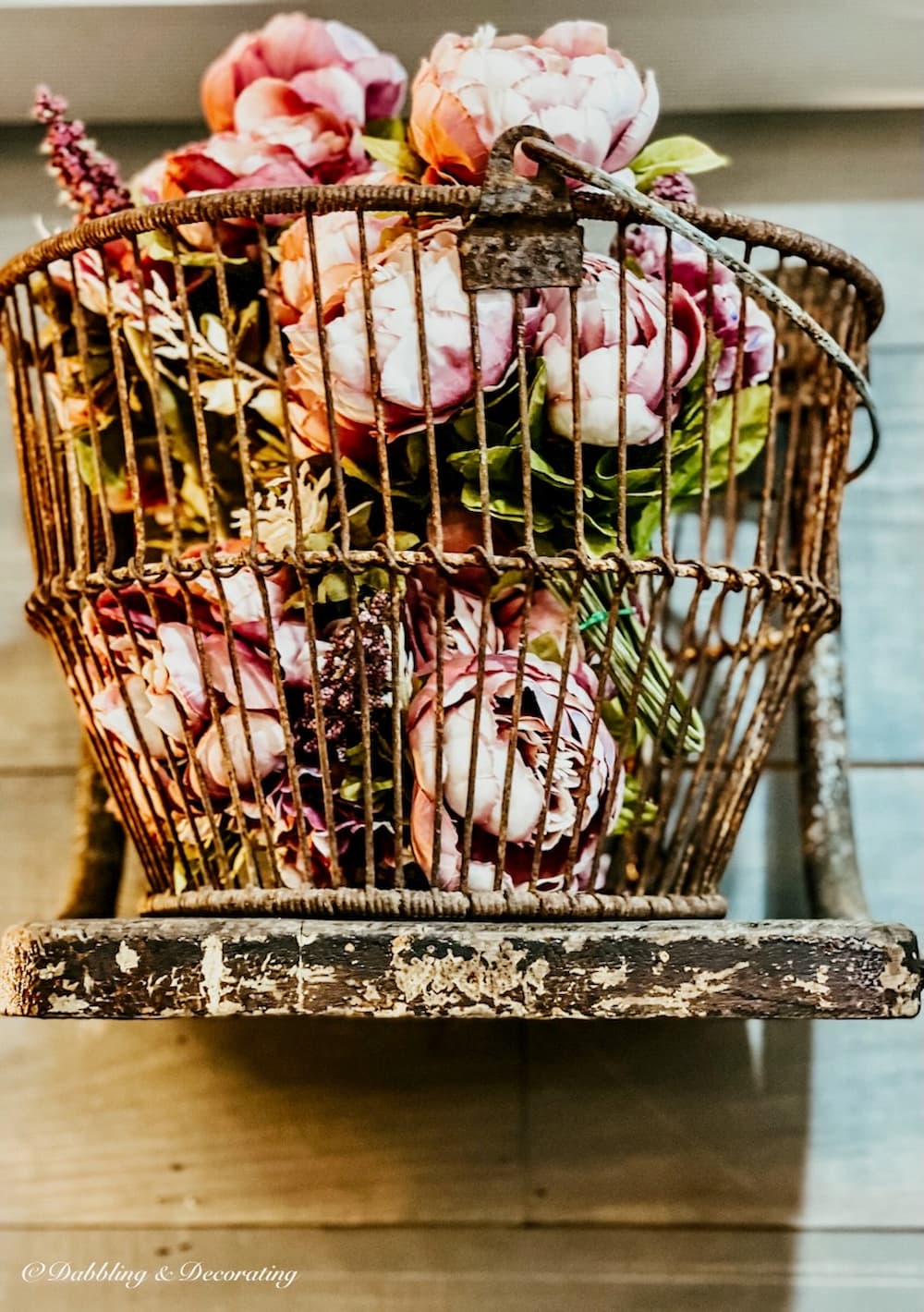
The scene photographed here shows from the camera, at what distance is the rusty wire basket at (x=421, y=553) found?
47 cm

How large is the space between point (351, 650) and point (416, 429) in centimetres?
9

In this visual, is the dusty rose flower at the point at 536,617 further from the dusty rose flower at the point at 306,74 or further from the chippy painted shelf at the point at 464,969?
the dusty rose flower at the point at 306,74

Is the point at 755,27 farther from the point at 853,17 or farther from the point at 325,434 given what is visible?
the point at 325,434

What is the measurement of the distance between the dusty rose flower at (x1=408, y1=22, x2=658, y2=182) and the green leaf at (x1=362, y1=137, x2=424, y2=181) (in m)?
0.03

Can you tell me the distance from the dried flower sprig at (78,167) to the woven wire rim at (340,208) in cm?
5

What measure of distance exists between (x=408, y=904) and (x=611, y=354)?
0.23m

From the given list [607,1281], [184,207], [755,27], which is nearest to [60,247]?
[184,207]

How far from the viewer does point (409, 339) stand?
0.47 m

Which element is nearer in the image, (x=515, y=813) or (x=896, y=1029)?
(x=515, y=813)

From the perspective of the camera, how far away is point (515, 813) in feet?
1.60

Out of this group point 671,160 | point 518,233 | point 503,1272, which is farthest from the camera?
point 503,1272

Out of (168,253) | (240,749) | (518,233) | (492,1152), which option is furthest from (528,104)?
(492,1152)

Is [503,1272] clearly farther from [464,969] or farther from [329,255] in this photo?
[329,255]

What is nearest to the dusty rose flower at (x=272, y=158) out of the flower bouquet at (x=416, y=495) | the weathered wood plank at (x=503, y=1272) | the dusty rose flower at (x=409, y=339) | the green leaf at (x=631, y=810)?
the flower bouquet at (x=416, y=495)
